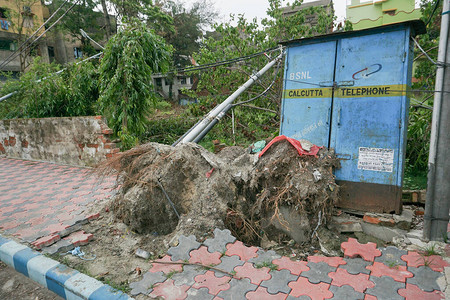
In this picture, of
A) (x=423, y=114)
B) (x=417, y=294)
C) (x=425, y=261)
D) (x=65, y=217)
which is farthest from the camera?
(x=423, y=114)

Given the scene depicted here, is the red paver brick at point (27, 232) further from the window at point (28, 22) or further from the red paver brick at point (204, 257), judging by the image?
the window at point (28, 22)

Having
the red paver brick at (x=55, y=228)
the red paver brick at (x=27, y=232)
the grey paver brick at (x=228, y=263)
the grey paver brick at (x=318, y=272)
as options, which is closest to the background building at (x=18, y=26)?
the red paver brick at (x=27, y=232)

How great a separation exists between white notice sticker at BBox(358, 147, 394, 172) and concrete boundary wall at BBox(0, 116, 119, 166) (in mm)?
5292

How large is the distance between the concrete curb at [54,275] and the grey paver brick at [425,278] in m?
2.43

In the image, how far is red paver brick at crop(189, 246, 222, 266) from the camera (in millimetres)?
2592

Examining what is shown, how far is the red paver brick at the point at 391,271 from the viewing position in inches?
92.2

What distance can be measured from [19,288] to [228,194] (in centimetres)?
236

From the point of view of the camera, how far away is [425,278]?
7.57ft

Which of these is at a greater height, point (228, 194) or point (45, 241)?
point (228, 194)

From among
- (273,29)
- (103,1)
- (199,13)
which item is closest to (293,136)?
(273,29)

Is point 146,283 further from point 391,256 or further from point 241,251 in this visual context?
point 391,256

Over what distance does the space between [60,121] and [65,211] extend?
4032 millimetres

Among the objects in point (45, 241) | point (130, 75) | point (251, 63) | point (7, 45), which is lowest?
point (45, 241)

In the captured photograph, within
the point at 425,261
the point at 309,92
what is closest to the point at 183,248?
the point at 425,261
